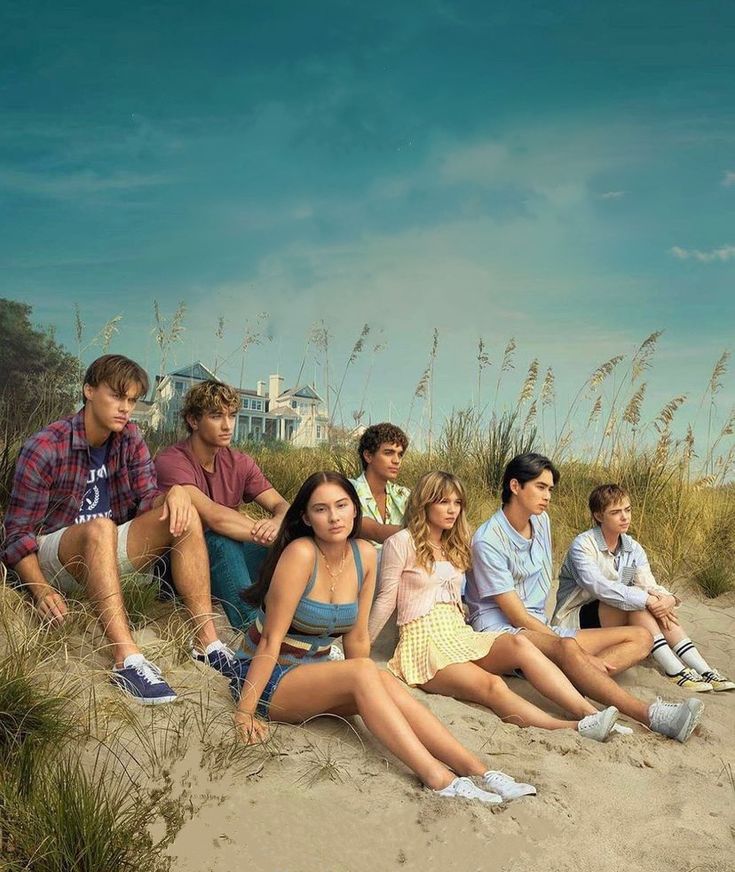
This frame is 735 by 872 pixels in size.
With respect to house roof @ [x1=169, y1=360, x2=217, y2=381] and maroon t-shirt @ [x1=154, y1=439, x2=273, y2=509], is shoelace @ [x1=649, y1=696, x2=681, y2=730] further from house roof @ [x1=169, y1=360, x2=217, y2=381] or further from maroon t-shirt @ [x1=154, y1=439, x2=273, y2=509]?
house roof @ [x1=169, y1=360, x2=217, y2=381]

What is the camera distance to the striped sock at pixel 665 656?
5207 mm

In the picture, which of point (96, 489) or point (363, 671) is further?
point (96, 489)

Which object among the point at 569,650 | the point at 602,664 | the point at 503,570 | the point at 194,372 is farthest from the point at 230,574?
the point at 194,372

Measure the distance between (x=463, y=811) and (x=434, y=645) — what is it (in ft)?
4.09

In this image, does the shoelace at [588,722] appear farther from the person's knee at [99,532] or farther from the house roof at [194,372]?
the house roof at [194,372]

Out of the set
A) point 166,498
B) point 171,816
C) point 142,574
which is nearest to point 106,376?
point 166,498

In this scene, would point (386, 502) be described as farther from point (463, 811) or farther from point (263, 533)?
point (463, 811)

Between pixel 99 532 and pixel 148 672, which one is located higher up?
pixel 99 532

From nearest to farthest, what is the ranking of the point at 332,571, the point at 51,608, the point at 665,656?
the point at 332,571 → the point at 51,608 → the point at 665,656

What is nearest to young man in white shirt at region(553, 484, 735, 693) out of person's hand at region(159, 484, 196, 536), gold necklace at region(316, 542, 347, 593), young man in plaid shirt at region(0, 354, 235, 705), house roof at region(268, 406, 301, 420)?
gold necklace at region(316, 542, 347, 593)

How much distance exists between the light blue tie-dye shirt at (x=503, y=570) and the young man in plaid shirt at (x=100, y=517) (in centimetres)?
135

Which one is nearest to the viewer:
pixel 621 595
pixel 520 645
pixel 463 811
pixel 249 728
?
pixel 463 811

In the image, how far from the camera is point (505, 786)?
11.1ft

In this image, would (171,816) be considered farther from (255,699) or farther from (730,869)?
(730,869)
